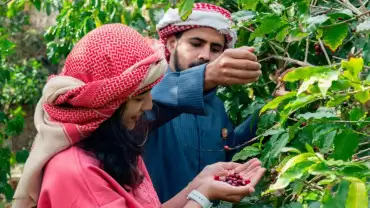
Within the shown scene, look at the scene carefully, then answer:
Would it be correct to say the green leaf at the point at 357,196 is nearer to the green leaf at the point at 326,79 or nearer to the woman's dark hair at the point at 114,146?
the green leaf at the point at 326,79

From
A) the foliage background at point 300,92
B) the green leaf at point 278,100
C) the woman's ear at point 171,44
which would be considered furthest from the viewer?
the woman's ear at point 171,44

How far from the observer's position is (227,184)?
2275 mm

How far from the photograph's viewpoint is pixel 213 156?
2963 millimetres

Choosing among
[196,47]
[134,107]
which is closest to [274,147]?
[134,107]

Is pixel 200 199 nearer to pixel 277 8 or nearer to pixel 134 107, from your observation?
pixel 134 107

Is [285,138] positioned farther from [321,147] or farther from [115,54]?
[115,54]

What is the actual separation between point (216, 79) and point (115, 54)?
45 centimetres

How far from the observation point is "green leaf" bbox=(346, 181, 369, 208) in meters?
1.42

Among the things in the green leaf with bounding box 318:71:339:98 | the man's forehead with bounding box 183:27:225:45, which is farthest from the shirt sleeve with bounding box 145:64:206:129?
the green leaf with bounding box 318:71:339:98

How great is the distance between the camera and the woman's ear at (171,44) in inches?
125

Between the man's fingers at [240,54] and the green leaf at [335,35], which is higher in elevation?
the green leaf at [335,35]

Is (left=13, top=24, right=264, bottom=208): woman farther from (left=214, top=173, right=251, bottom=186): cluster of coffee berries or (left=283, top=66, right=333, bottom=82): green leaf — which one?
(left=283, top=66, right=333, bottom=82): green leaf

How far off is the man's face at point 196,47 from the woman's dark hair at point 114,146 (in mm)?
1029

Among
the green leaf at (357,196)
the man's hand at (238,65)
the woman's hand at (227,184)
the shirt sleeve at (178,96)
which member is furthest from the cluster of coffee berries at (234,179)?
the green leaf at (357,196)
